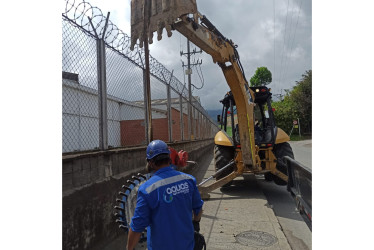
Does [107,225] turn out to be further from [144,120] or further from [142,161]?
[144,120]

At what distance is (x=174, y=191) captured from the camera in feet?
7.15

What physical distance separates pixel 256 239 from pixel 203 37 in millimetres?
3452

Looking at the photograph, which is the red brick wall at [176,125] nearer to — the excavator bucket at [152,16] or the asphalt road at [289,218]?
the asphalt road at [289,218]

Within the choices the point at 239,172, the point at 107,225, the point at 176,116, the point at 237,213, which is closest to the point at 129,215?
the point at 107,225

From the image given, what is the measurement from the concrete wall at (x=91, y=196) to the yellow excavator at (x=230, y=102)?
1.70m

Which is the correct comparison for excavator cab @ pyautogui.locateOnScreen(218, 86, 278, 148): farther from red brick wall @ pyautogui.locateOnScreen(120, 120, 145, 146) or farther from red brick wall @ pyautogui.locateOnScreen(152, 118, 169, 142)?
red brick wall @ pyautogui.locateOnScreen(120, 120, 145, 146)

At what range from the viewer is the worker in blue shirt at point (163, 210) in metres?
2.10

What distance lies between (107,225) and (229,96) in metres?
4.96

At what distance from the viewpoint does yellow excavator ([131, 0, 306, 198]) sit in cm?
342

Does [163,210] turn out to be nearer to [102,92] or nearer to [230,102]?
[102,92]

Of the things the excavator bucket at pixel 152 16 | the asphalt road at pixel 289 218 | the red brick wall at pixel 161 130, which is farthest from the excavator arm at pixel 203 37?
the red brick wall at pixel 161 130

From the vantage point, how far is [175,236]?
2168 millimetres

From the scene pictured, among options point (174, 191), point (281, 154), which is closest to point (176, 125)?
point (281, 154)

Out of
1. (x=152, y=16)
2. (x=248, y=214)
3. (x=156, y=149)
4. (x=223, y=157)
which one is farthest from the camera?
(x=223, y=157)
